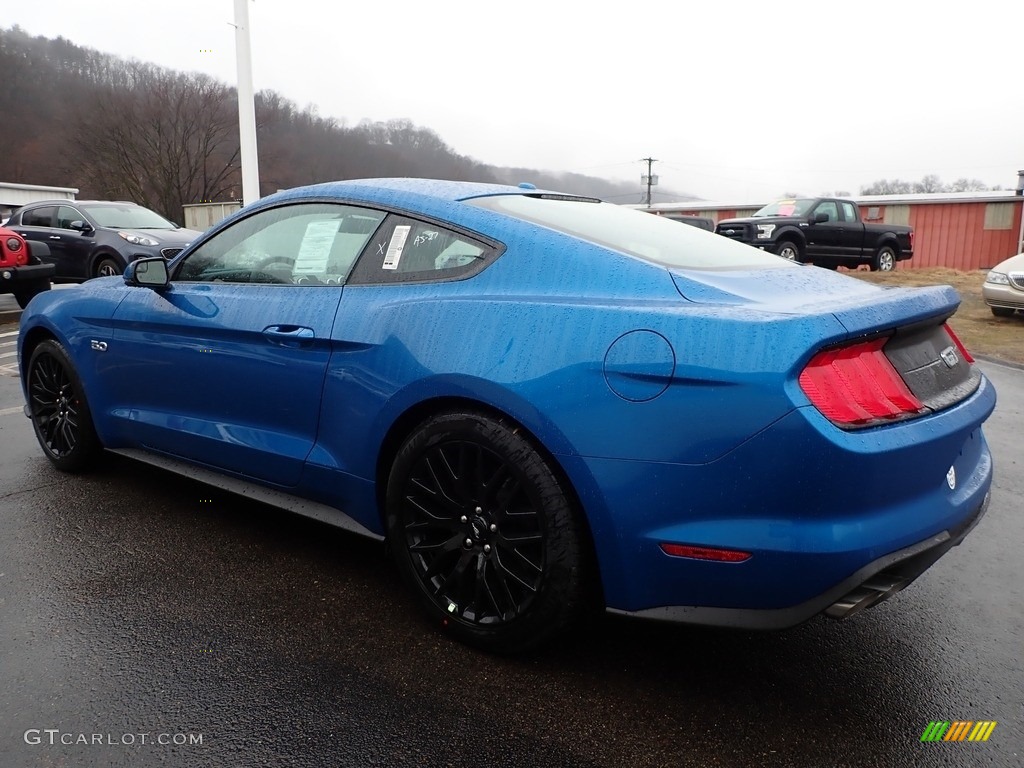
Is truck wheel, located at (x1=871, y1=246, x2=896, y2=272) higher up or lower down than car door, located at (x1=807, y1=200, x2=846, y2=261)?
lower down

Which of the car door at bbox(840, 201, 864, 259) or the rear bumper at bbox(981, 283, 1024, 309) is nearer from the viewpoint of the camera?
the rear bumper at bbox(981, 283, 1024, 309)

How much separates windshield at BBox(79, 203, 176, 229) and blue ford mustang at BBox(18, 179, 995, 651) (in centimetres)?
1114

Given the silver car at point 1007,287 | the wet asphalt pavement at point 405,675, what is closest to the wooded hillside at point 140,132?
the silver car at point 1007,287

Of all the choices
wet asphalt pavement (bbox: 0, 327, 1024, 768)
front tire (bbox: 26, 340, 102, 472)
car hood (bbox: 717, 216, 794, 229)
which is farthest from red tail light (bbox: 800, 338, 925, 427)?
car hood (bbox: 717, 216, 794, 229)

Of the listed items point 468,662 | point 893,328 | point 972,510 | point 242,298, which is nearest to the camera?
point 893,328

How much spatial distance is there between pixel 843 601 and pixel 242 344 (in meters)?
2.21

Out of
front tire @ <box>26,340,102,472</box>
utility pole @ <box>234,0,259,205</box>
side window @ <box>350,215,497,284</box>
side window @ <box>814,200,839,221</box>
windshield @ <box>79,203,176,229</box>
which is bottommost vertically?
front tire @ <box>26,340,102,472</box>

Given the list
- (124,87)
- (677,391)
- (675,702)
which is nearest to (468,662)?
(675,702)

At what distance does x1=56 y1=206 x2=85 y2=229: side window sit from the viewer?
13.0m

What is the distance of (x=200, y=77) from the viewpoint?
197 feet

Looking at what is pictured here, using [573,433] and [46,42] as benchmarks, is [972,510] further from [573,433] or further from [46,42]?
[46,42]

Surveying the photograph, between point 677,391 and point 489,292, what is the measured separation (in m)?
0.72

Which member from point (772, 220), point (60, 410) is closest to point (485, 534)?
point (60, 410)

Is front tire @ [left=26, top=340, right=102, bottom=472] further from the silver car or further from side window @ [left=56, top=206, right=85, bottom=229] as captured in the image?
the silver car
